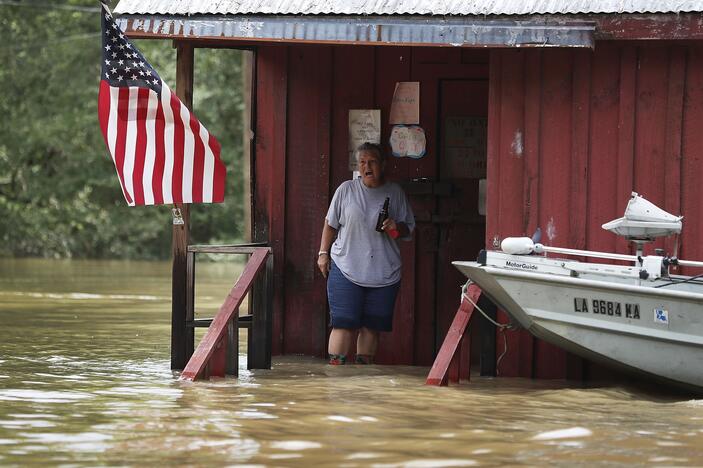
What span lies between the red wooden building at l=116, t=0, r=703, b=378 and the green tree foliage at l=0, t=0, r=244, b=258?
26812 mm

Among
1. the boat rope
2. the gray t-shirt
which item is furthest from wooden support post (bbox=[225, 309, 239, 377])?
the boat rope

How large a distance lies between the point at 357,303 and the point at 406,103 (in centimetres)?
182

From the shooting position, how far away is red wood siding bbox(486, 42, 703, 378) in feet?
33.6

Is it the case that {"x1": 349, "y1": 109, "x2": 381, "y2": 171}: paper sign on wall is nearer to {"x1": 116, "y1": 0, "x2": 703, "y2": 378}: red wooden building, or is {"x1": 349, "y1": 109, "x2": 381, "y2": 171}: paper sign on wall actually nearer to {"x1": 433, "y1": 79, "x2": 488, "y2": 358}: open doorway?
{"x1": 116, "y1": 0, "x2": 703, "y2": 378}: red wooden building

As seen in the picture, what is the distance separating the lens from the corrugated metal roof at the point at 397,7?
9.97 metres

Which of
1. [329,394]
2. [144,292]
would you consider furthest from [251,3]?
[144,292]

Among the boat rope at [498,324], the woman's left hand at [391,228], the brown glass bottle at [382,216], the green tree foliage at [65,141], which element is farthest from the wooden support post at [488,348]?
the green tree foliage at [65,141]

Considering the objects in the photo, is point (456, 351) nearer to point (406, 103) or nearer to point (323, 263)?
point (323, 263)

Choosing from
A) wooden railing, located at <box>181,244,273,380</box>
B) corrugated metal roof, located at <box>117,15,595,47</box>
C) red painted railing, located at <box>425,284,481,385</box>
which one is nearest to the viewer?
corrugated metal roof, located at <box>117,15,595,47</box>

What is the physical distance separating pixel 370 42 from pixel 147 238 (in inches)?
1190

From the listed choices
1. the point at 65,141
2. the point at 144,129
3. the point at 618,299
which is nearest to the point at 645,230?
the point at 618,299

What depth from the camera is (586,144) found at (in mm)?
10453

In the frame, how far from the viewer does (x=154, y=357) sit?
1230cm

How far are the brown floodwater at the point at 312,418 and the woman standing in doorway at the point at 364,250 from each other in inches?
Answer: 15.0
